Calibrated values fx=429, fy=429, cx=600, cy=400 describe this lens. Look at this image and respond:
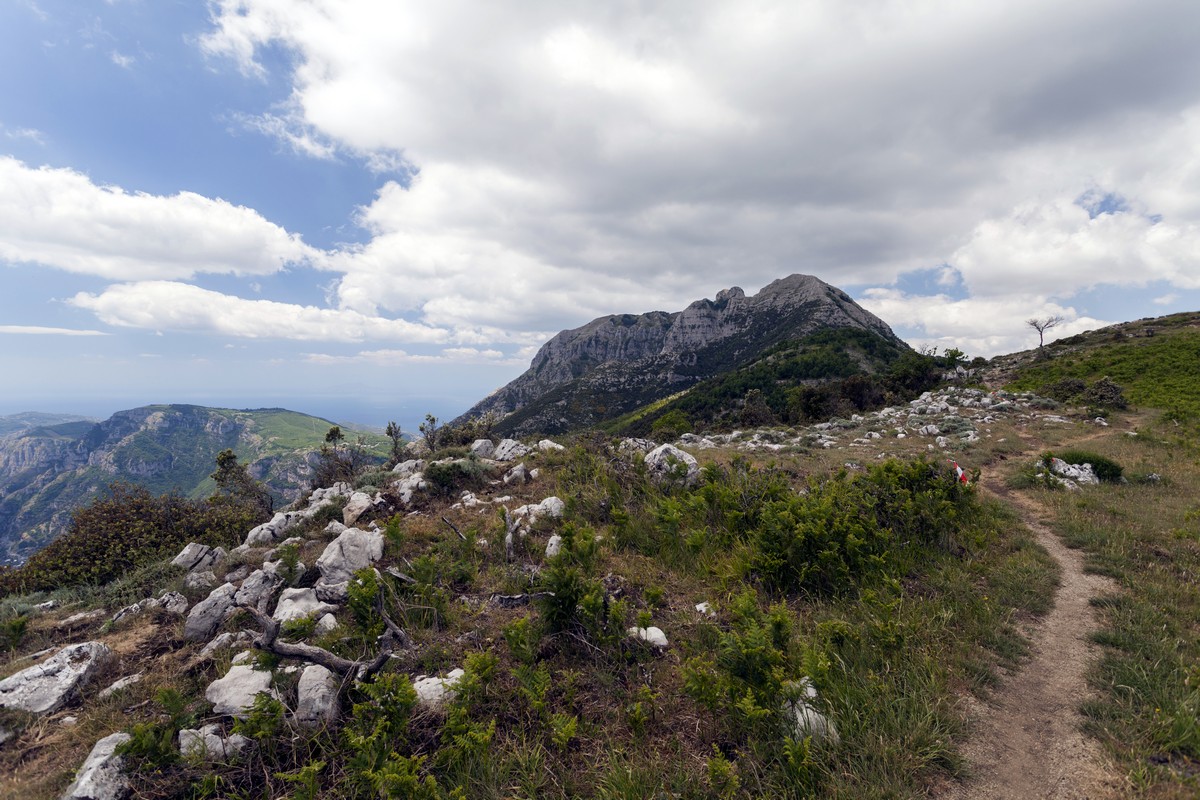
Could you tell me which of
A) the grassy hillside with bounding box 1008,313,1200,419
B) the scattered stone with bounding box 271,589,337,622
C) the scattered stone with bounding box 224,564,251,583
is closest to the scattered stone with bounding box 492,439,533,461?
the scattered stone with bounding box 224,564,251,583

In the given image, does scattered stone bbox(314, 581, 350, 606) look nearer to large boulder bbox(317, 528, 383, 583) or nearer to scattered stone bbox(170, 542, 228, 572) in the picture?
large boulder bbox(317, 528, 383, 583)

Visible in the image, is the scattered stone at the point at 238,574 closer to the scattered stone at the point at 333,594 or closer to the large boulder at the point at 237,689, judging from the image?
the scattered stone at the point at 333,594

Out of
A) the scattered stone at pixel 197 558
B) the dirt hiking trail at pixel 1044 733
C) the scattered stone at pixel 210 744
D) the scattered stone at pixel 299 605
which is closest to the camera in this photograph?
the dirt hiking trail at pixel 1044 733

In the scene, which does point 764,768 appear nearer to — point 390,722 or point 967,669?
point 967,669

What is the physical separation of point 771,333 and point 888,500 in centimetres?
14751

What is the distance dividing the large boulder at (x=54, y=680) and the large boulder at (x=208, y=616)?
2.70 ft

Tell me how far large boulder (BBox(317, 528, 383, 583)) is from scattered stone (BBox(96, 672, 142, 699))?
2.14 meters

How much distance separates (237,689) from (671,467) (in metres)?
8.53

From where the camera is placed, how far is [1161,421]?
19.5 metres

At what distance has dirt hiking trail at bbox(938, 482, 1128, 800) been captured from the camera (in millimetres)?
3193

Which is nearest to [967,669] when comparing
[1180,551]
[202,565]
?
[1180,551]

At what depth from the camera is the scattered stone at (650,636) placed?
5266mm

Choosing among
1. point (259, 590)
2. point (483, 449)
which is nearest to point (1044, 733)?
point (259, 590)

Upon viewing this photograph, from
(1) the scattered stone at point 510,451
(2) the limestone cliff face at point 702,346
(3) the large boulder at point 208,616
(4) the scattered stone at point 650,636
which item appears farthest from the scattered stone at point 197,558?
(2) the limestone cliff face at point 702,346
